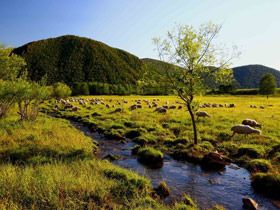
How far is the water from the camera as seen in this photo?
11422 mm

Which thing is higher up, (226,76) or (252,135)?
(226,76)

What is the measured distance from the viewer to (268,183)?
12844 mm

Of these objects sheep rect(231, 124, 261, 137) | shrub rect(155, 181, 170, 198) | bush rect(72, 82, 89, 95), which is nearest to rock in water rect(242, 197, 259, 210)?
shrub rect(155, 181, 170, 198)

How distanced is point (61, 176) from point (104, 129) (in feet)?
55.6

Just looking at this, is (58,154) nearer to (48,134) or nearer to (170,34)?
(48,134)

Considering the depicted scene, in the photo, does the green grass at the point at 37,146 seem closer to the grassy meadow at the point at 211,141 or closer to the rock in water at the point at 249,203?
the grassy meadow at the point at 211,141

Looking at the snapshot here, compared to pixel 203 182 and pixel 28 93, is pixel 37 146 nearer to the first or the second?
pixel 28 93

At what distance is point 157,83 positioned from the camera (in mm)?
20750

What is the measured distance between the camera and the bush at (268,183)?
12.4 metres

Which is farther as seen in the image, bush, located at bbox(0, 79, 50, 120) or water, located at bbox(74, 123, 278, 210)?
bush, located at bbox(0, 79, 50, 120)

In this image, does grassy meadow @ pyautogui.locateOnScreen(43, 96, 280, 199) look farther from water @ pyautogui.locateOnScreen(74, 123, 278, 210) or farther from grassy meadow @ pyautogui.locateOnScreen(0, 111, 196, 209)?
grassy meadow @ pyautogui.locateOnScreen(0, 111, 196, 209)

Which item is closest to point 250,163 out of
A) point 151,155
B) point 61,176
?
point 151,155

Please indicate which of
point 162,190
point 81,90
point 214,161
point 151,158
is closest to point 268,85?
point 214,161

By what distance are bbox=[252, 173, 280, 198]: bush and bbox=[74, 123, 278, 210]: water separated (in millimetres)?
410
